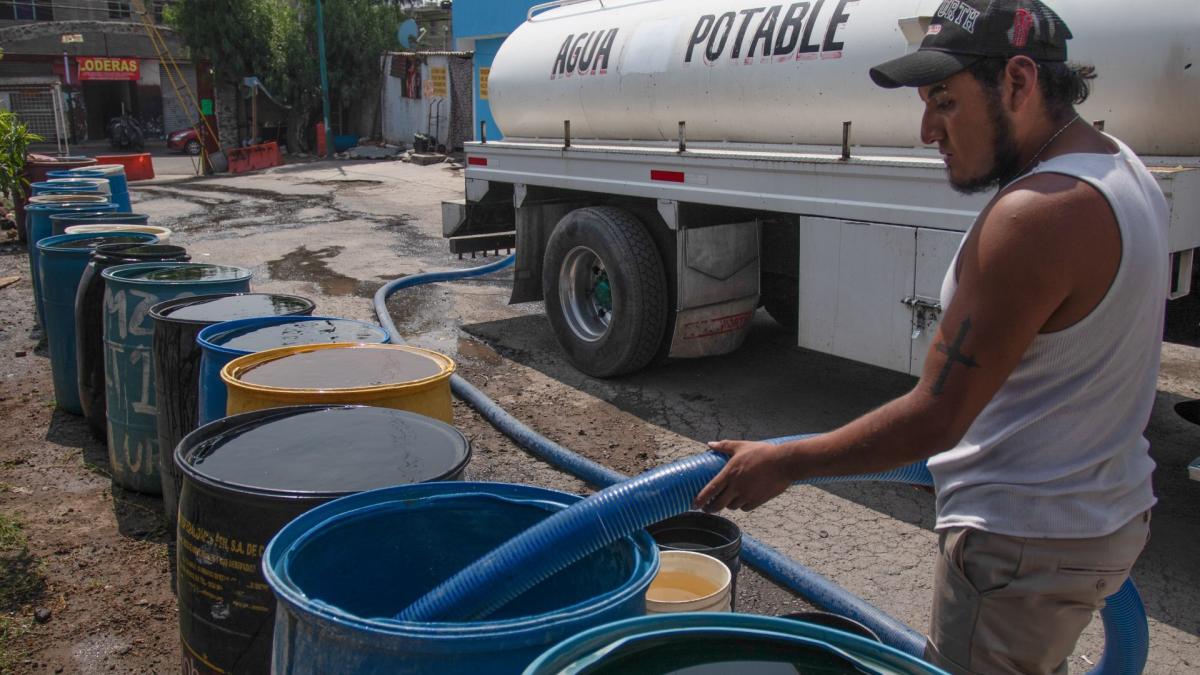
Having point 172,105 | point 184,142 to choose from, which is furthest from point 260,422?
point 172,105

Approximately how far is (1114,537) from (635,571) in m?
0.89

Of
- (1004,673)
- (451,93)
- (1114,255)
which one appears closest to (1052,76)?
(1114,255)

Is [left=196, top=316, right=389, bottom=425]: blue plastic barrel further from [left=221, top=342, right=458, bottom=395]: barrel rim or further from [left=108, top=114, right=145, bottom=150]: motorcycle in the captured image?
[left=108, top=114, right=145, bottom=150]: motorcycle

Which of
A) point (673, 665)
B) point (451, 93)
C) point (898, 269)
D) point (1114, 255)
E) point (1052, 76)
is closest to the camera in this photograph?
point (673, 665)

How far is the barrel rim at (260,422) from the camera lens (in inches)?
82.4

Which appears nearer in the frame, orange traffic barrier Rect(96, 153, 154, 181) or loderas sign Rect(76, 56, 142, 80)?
orange traffic barrier Rect(96, 153, 154, 181)

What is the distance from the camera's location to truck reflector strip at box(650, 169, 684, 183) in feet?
20.0

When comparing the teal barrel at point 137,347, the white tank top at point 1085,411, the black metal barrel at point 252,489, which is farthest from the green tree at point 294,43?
the white tank top at point 1085,411

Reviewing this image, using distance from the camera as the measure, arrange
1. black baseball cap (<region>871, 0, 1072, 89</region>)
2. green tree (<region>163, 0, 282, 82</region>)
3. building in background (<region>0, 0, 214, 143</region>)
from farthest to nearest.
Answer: building in background (<region>0, 0, 214, 143</region>) → green tree (<region>163, 0, 282, 82</region>) → black baseball cap (<region>871, 0, 1072, 89</region>)

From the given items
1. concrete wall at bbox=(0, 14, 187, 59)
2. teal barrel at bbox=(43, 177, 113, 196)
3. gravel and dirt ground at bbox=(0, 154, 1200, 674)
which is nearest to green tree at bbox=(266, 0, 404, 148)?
concrete wall at bbox=(0, 14, 187, 59)

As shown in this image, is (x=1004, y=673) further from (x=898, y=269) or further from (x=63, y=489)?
(x=63, y=489)

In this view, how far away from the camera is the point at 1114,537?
187cm

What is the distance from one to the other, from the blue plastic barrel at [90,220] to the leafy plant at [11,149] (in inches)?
175

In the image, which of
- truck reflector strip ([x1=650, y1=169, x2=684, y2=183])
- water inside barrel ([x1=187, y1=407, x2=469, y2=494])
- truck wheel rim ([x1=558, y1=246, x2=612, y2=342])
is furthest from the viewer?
truck wheel rim ([x1=558, y1=246, x2=612, y2=342])
